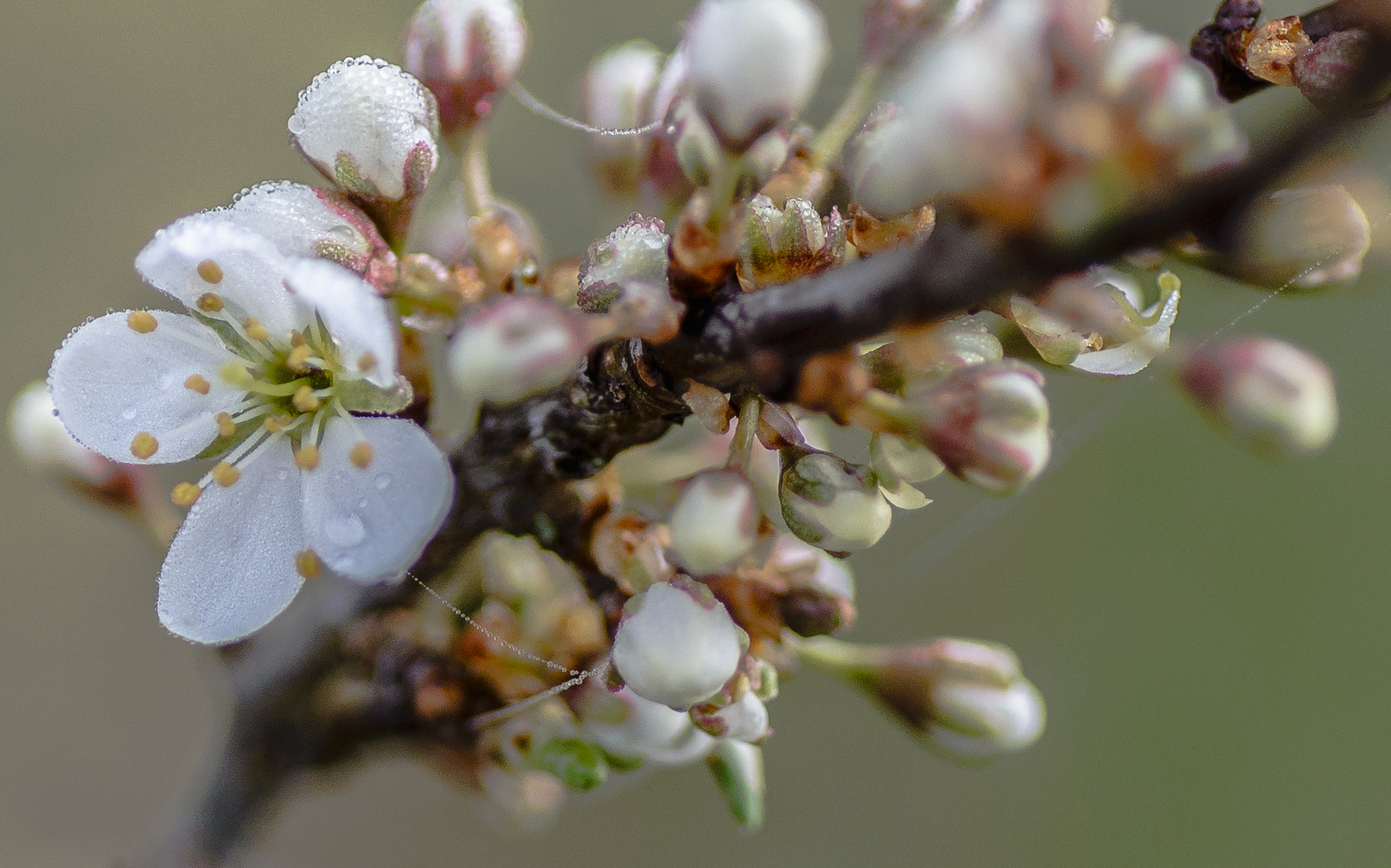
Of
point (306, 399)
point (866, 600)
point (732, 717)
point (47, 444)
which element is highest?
point (306, 399)

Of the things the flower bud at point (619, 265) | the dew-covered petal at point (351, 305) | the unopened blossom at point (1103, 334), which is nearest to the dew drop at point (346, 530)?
the dew-covered petal at point (351, 305)

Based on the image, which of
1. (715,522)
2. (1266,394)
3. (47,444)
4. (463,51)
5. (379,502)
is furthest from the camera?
(47,444)

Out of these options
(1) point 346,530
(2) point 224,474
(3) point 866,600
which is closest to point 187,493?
(2) point 224,474

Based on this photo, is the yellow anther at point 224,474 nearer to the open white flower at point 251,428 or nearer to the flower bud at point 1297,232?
the open white flower at point 251,428

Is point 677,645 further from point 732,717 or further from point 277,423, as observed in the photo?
point 277,423

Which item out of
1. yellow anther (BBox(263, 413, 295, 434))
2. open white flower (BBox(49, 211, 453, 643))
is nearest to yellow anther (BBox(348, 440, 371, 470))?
open white flower (BBox(49, 211, 453, 643))

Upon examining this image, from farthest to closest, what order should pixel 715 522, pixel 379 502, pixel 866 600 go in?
pixel 866 600 < pixel 379 502 < pixel 715 522

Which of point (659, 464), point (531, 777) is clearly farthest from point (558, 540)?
point (531, 777)

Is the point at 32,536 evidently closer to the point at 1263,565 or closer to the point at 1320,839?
the point at 1263,565
